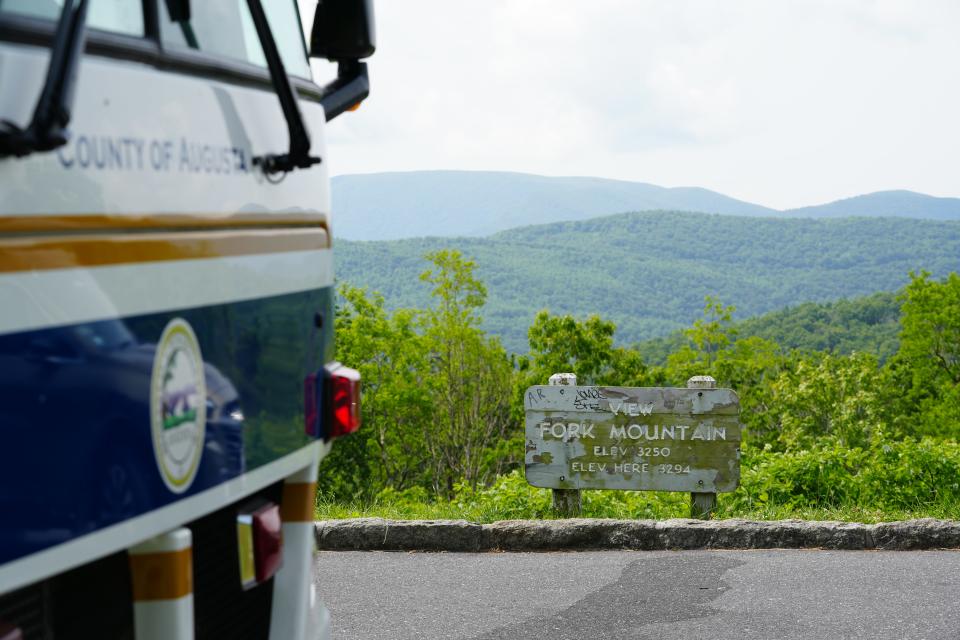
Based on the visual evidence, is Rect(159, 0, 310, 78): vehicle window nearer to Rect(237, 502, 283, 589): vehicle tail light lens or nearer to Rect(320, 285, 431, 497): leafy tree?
Rect(237, 502, 283, 589): vehicle tail light lens

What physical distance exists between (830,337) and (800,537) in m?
104

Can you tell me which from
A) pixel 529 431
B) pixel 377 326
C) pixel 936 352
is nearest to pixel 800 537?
pixel 529 431

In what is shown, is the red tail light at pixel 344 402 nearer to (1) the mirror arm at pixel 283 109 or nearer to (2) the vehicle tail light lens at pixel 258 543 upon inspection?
(2) the vehicle tail light lens at pixel 258 543

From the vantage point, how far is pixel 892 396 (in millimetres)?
55969

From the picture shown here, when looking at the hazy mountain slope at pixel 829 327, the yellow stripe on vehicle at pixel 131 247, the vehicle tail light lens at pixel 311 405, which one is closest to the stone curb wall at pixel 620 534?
the vehicle tail light lens at pixel 311 405

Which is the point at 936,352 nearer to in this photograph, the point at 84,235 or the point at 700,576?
the point at 700,576

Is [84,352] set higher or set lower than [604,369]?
higher

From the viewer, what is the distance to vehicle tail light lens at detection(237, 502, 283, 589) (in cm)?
221

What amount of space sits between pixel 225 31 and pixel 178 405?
0.86 m

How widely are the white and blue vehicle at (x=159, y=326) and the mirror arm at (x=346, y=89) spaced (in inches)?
11.0

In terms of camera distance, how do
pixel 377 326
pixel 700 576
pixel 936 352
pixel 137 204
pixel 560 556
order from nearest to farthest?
pixel 137 204, pixel 700 576, pixel 560 556, pixel 377 326, pixel 936 352

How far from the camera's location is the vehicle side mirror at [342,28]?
290cm

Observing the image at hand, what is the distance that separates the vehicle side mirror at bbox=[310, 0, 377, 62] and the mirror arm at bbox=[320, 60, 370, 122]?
0.33 ft

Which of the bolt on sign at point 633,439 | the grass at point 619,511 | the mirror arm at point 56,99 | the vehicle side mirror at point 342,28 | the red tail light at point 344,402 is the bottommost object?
the grass at point 619,511
